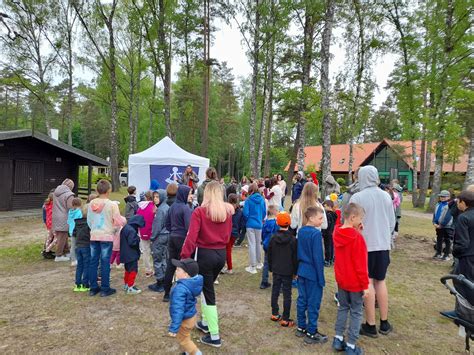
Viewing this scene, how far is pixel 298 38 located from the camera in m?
18.0

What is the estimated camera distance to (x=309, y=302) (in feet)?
12.1

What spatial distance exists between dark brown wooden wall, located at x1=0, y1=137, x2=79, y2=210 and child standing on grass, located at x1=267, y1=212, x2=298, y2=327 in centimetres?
1388

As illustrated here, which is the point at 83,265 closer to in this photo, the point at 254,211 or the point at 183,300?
the point at 183,300

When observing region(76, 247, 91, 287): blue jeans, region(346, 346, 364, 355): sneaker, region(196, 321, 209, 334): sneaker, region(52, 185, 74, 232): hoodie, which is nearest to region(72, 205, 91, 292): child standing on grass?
region(76, 247, 91, 287): blue jeans

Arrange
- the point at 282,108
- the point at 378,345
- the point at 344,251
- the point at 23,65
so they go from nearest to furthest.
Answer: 1. the point at 344,251
2. the point at 378,345
3. the point at 282,108
4. the point at 23,65

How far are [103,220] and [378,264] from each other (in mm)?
3921

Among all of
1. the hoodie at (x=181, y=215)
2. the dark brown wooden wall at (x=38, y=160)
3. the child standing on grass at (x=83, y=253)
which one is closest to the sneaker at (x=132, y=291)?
the child standing on grass at (x=83, y=253)

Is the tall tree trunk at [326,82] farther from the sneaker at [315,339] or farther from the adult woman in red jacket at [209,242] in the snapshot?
the adult woman in red jacket at [209,242]

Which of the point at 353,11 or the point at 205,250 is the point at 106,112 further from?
the point at 205,250

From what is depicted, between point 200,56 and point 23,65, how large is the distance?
15534 mm

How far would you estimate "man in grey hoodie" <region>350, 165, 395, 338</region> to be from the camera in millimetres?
3820

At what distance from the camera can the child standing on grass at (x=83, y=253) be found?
505cm

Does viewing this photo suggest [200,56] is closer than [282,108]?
Yes

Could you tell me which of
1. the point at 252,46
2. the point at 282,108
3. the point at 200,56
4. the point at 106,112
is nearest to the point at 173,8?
the point at 200,56
